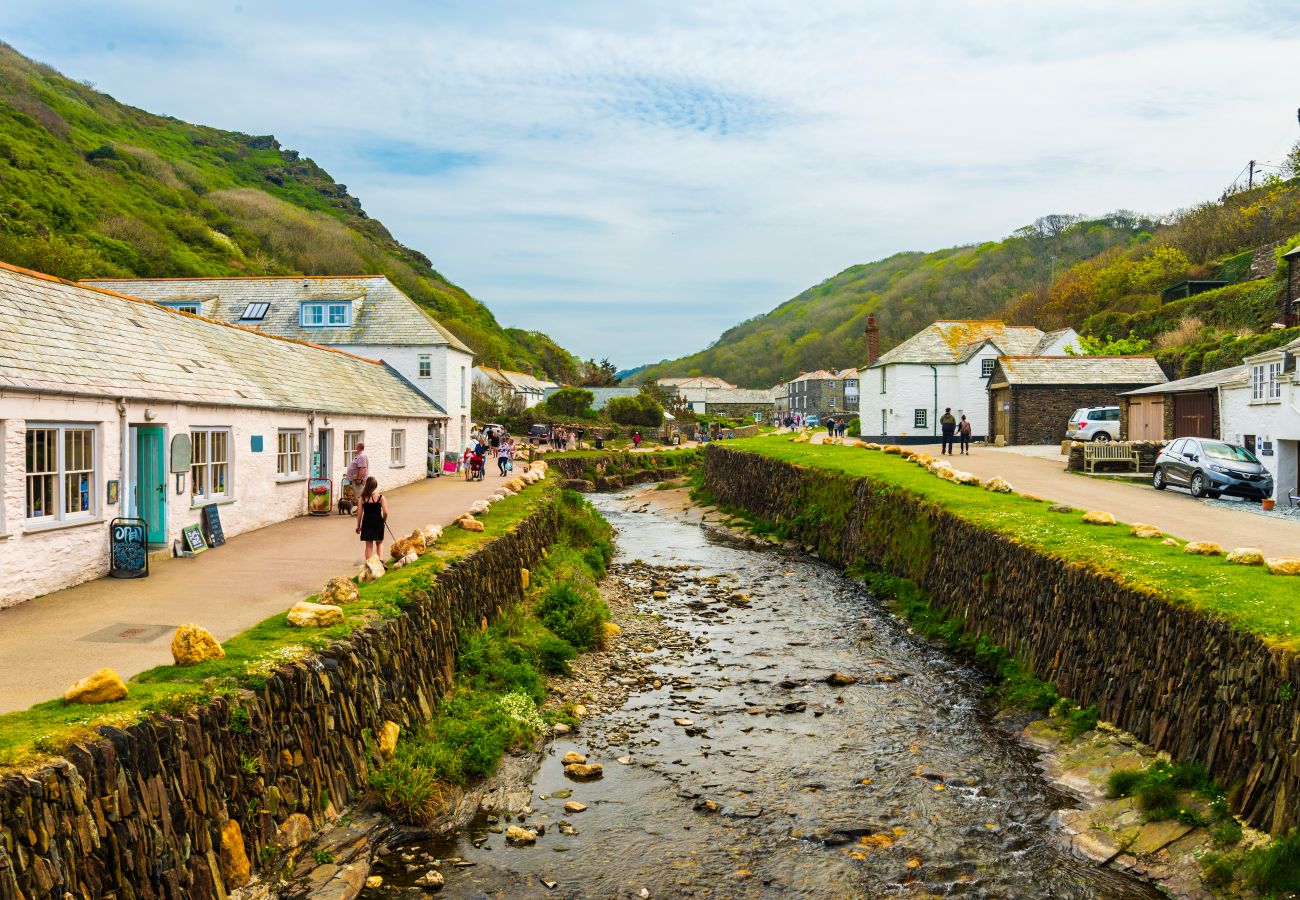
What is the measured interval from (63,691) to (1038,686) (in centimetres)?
1175

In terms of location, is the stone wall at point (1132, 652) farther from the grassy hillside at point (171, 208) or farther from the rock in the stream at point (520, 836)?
the grassy hillside at point (171, 208)

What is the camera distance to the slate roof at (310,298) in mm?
41469

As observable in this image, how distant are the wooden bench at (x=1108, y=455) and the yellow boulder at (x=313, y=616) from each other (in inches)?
1111

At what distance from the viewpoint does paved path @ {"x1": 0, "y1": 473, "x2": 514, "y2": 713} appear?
8.29m

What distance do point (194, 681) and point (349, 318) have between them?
123ft

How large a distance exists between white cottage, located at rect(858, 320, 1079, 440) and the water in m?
39.0

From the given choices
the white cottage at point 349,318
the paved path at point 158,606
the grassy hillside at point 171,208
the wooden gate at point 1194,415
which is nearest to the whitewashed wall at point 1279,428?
the wooden gate at point 1194,415

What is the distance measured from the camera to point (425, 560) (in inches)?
532

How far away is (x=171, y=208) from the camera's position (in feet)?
309

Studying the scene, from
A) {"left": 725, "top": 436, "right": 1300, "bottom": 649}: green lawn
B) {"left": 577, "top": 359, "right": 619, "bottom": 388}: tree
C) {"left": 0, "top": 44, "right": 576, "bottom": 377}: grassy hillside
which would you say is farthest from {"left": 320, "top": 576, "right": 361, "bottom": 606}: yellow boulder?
{"left": 577, "top": 359, "right": 619, "bottom": 388}: tree

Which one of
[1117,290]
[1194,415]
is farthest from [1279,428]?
[1117,290]

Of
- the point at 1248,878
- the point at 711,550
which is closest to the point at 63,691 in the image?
the point at 1248,878

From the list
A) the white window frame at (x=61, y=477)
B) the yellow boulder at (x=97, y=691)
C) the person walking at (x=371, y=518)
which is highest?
the white window frame at (x=61, y=477)

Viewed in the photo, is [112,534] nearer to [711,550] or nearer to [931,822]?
[931,822]
